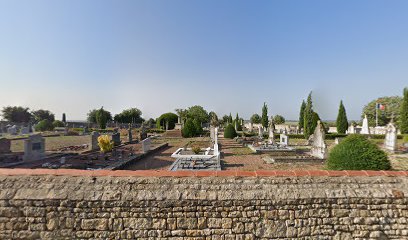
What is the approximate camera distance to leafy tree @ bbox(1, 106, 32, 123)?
178ft

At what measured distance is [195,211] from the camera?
11.2ft

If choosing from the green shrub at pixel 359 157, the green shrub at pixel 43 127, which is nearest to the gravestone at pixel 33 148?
the green shrub at pixel 359 157

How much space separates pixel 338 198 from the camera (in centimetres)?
348

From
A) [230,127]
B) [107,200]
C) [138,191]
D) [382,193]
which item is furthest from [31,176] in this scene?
[230,127]

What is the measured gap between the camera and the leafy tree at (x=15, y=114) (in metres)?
54.2

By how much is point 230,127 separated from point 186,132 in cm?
704

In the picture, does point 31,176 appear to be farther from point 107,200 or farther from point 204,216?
point 204,216

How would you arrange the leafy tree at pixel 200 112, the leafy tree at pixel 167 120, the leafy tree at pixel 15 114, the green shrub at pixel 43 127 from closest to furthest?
the green shrub at pixel 43 127
the leafy tree at pixel 167 120
the leafy tree at pixel 15 114
the leafy tree at pixel 200 112

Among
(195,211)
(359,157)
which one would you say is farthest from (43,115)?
(359,157)

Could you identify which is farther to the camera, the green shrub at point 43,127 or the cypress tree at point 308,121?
the green shrub at point 43,127

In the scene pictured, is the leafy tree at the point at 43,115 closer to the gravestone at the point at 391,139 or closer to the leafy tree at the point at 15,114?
the leafy tree at the point at 15,114

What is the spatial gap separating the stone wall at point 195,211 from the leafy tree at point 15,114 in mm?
71169

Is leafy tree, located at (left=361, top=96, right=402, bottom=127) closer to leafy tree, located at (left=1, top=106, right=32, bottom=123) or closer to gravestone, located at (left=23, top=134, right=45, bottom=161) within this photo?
gravestone, located at (left=23, top=134, right=45, bottom=161)

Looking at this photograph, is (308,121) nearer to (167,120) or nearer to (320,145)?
(320,145)
